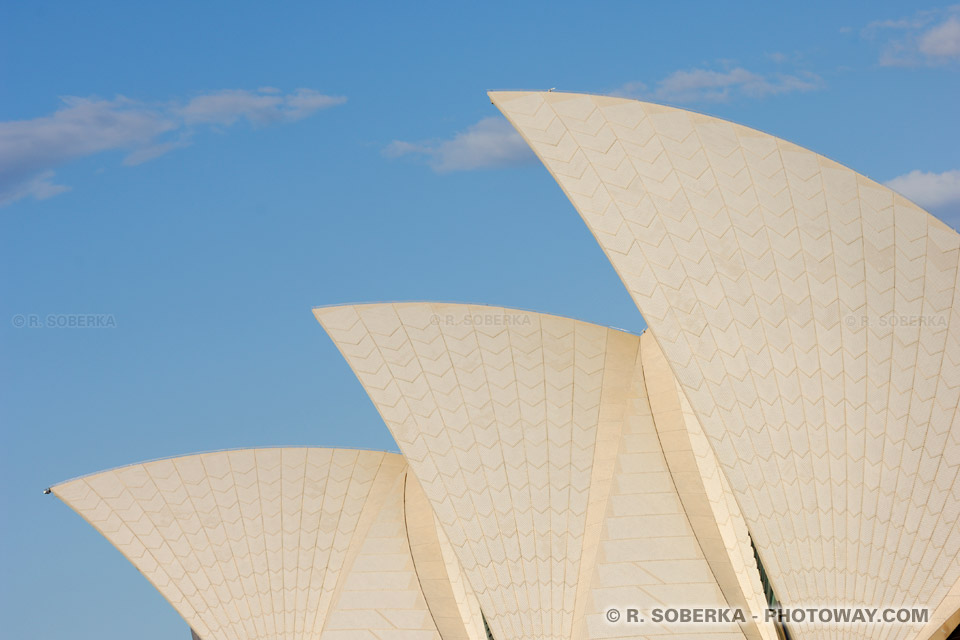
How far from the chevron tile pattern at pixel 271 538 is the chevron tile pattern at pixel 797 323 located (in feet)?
29.1

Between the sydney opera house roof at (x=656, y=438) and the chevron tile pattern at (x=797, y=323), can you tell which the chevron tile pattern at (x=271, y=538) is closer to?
the sydney opera house roof at (x=656, y=438)

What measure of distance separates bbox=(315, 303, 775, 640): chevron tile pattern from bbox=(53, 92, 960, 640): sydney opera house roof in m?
0.05

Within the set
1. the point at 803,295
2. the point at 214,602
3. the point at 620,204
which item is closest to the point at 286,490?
the point at 214,602

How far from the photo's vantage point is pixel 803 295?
956 inches

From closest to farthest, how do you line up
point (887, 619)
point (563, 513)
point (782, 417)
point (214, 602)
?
1. point (887, 619)
2. point (782, 417)
3. point (563, 513)
4. point (214, 602)

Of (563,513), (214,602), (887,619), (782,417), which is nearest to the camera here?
(887,619)

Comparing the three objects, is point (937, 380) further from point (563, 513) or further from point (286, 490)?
point (286, 490)

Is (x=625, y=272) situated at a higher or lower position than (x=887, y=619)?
higher

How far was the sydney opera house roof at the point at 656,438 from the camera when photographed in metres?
23.1

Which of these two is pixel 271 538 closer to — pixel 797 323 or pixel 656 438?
pixel 656 438

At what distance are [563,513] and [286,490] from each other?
→ 7961 millimetres

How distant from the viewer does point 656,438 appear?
26.6 m

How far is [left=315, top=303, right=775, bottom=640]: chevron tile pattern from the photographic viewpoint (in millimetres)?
24938

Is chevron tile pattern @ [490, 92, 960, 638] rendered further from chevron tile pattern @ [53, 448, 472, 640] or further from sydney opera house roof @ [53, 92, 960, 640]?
chevron tile pattern @ [53, 448, 472, 640]
